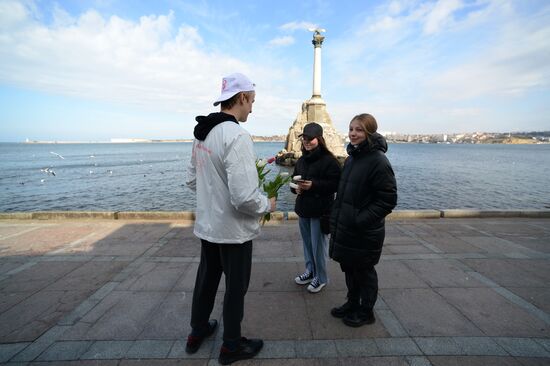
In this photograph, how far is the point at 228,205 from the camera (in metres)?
2.30

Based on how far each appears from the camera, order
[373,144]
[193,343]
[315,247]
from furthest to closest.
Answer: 1. [315,247]
2. [373,144]
3. [193,343]

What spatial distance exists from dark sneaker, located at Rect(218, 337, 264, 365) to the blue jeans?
133 cm

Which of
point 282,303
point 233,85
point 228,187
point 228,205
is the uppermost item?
point 233,85

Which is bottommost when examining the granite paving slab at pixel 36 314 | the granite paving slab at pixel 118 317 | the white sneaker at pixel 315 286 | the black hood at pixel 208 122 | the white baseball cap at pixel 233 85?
the granite paving slab at pixel 36 314

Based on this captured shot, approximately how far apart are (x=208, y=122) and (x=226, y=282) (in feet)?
4.54

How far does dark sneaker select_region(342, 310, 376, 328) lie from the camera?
2996 millimetres

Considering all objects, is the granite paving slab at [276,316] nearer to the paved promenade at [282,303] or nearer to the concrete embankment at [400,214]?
the paved promenade at [282,303]

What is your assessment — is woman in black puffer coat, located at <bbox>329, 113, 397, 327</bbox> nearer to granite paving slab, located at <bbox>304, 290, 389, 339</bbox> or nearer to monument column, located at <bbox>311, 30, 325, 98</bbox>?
granite paving slab, located at <bbox>304, 290, 389, 339</bbox>

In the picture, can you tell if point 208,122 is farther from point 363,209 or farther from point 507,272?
point 507,272

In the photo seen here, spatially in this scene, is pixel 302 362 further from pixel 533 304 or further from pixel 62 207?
pixel 62 207

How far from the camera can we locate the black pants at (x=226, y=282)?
7.92 feet

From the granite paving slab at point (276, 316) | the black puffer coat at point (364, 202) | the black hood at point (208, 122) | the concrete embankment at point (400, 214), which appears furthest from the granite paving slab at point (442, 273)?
the black hood at point (208, 122)

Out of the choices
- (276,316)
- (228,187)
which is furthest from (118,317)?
(228,187)

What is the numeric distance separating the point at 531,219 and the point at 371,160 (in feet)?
23.3
